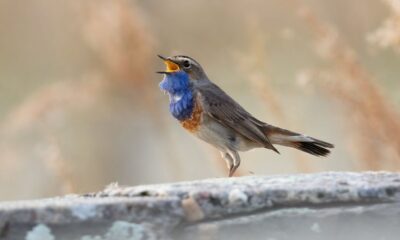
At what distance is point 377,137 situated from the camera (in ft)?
19.0

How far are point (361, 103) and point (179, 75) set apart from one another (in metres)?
0.94

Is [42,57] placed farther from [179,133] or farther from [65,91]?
[65,91]

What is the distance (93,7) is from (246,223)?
5191 millimetres

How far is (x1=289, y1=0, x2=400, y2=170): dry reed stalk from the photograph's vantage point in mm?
5750

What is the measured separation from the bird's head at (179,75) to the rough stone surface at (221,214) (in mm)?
2821

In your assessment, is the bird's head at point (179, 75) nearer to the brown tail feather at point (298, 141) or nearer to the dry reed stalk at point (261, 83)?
the dry reed stalk at point (261, 83)

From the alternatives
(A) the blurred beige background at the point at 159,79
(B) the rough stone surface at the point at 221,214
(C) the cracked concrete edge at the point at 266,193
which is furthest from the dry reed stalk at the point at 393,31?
(B) the rough stone surface at the point at 221,214

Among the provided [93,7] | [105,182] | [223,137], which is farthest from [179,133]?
[223,137]

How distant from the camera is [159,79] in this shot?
9.89m

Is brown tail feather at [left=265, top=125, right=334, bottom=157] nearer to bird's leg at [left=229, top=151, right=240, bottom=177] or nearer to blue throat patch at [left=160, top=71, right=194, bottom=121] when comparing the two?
bird's leg at [left=229, top=151, right=240, bottom=177]

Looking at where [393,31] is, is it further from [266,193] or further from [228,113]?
[266,193]

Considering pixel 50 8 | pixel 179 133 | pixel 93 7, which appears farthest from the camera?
pixel 50 8

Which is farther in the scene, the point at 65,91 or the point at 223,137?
the point at 65,91

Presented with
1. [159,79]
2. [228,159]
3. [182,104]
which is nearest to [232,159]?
[228,159]
